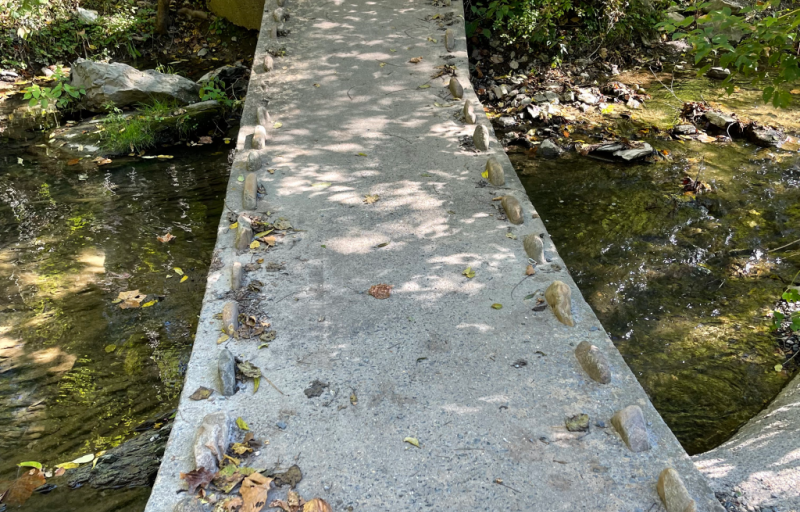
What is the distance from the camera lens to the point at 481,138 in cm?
468

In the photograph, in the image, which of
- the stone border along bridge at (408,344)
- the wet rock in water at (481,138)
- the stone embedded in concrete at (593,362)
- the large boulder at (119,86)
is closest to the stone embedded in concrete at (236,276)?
the stone border along bridge at (408,344)

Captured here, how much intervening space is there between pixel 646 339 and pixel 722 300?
75cm

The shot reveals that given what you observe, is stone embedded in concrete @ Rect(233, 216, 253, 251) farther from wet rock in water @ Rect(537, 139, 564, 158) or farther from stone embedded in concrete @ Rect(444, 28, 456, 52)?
wet rock in water @ Rect(537, 139, 564, 158)

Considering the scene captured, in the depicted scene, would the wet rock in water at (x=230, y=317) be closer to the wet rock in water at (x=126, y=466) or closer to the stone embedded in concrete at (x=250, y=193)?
the wet rock in water at (x=126, y=466)

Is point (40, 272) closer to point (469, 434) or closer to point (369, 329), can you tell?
point (369, 329)

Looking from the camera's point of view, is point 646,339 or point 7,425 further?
point 646,339

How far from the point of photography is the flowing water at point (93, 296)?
11.1ft

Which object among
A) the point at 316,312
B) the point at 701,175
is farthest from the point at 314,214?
the point at 701,175

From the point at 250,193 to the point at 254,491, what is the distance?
229 cm

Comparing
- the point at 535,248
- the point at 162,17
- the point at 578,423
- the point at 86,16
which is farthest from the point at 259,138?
the point at 86,16

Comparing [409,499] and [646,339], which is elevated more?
[409,499]

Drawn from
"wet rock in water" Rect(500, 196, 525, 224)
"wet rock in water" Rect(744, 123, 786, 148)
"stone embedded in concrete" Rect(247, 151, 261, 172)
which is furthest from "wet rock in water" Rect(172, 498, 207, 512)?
"wet rock in water" Rect(744, 123, 786, 148)

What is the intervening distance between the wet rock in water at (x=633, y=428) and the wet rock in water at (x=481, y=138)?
259cm

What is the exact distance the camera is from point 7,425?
3.42 metres
